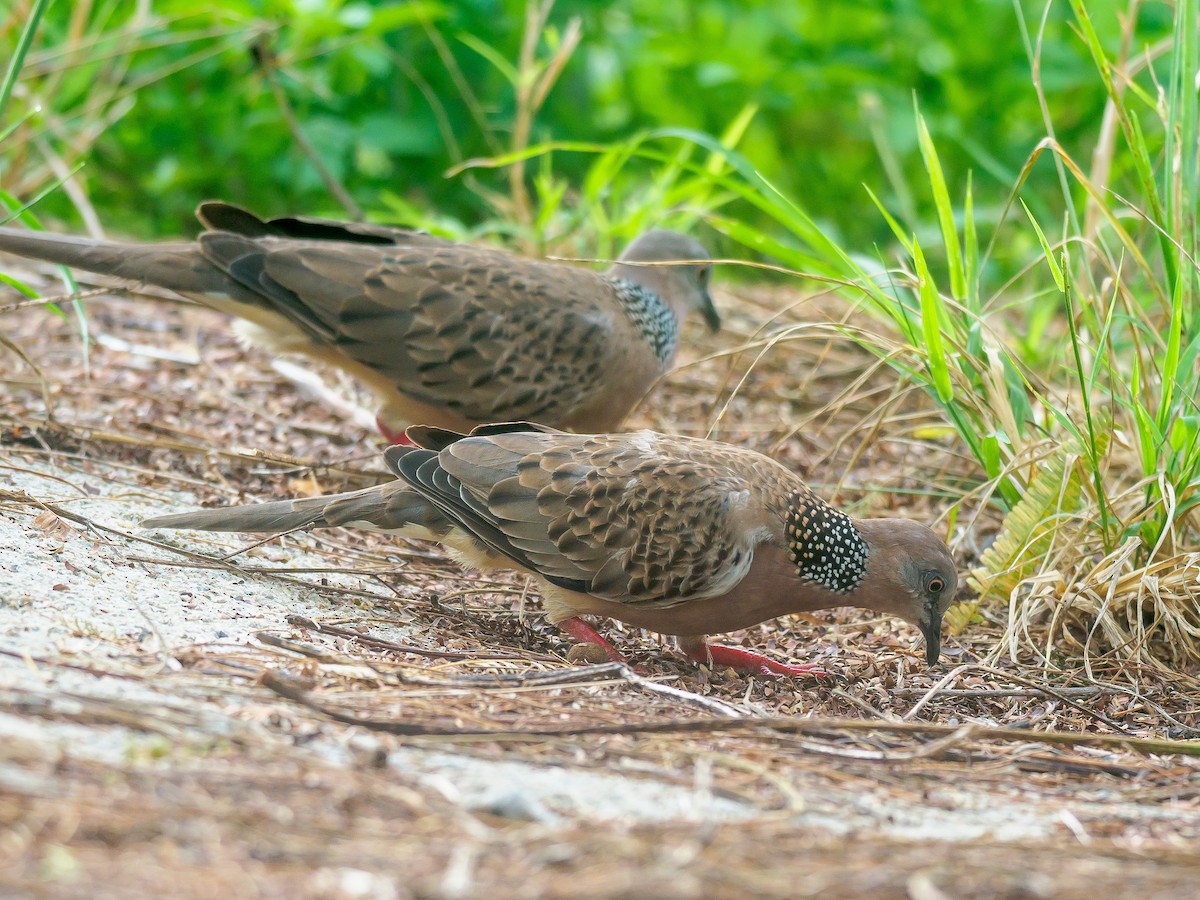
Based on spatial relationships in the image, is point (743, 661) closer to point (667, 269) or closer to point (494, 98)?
point (667, 269)

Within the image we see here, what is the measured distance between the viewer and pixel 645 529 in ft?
11.9

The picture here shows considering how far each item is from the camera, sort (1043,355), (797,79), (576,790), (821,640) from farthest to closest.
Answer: (797,79), (1043,355), (821,640), (576,790)

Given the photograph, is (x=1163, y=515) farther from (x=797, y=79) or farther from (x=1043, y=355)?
(x=797, y=79)

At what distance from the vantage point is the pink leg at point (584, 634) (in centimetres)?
366

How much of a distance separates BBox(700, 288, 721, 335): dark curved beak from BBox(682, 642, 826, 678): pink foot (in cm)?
227

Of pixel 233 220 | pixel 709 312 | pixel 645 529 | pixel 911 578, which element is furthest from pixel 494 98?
pixel 911 578

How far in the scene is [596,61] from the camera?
31.3ft

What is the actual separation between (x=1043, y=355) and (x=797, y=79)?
3168mm

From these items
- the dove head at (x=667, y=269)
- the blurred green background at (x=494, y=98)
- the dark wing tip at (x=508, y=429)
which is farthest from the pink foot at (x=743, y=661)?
the blurred green background at (x=494, y=98)

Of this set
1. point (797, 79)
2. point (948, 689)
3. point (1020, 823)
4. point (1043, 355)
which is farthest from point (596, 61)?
point (1020, 823)

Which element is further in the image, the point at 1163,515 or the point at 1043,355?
the point at 1043,355

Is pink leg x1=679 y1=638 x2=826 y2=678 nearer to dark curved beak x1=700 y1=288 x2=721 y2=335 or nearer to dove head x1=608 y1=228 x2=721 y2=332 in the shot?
dove head x1=608 y1=228 x2=721 y2=332

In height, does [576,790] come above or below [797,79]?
below

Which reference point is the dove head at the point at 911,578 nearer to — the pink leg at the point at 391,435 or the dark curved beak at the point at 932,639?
the dark curved beak at the point at 932,639
